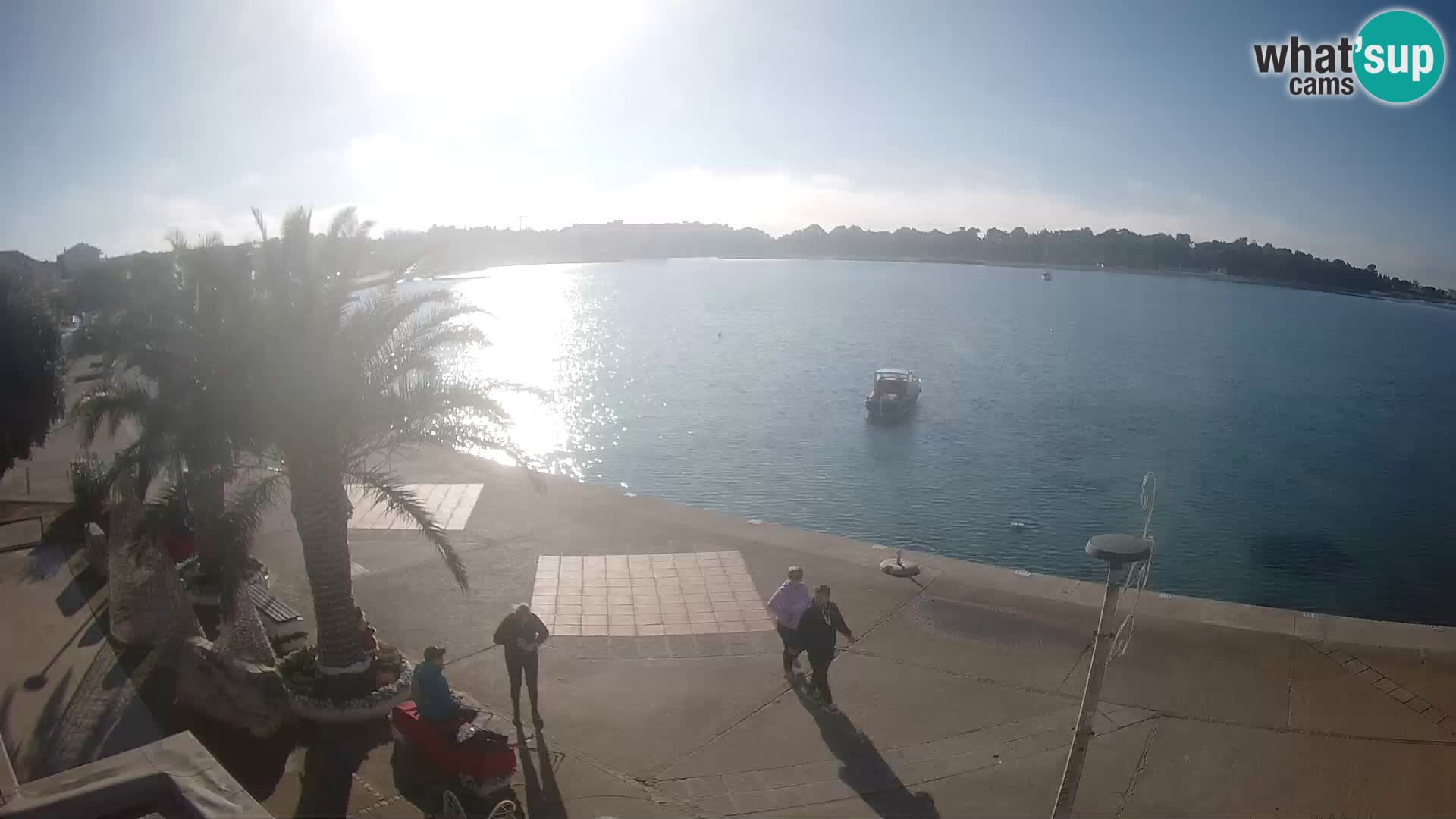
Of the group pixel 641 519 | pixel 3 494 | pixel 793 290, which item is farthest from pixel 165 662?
pixel 793 290

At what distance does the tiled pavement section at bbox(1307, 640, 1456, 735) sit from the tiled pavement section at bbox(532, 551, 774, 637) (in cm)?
612

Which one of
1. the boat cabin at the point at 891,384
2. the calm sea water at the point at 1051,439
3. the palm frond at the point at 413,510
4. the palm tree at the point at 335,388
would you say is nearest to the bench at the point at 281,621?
the palm tree at the point at 335,388

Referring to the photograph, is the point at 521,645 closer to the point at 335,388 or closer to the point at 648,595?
the point at 335,388

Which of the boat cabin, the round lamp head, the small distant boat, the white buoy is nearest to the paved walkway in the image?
the white buoy

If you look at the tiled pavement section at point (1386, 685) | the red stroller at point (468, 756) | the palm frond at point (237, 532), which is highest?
the palm frond at point (237, 532)

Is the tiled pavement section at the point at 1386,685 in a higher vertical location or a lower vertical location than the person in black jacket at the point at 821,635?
lower

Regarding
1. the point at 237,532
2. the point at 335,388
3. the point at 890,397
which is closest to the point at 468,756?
the point at 237,532

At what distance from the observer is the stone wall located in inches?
314

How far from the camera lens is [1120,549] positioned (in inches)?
219

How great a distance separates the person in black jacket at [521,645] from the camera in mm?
8117

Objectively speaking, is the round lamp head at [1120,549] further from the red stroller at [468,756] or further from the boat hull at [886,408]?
the boat hull at [886,408]

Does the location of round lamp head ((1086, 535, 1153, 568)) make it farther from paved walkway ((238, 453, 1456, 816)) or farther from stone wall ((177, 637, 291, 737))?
stone wall ((177, 637, 291, 737))

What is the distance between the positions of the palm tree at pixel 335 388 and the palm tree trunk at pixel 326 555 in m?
0.01

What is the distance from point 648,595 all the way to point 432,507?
19.2 ft
